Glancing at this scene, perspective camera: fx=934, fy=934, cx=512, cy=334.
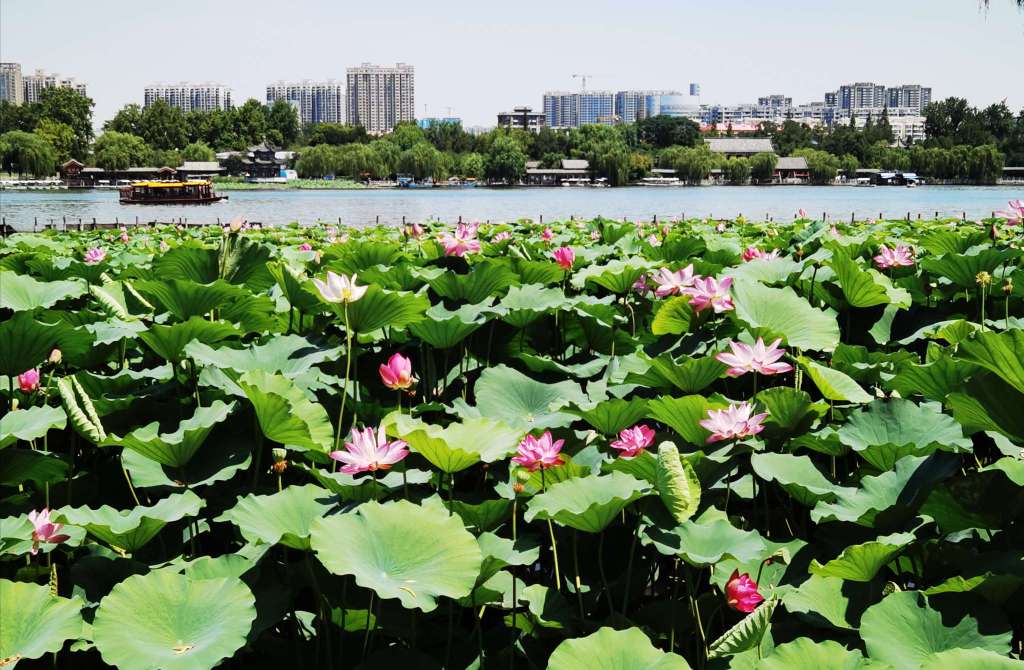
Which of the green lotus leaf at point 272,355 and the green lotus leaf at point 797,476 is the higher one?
the green lotus leaf at point 272,355

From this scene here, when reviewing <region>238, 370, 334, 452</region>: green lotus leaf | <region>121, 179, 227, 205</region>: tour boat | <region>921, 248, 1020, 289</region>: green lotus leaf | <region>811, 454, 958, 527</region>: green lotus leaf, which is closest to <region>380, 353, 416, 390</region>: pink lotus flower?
<region>238, 370, 334, 452</region>: green lotus leaf

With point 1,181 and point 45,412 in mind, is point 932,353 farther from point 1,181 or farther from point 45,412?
point 1,181

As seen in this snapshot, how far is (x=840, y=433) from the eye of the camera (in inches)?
59.4

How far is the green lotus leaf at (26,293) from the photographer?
2.32 metres

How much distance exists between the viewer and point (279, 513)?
Answer: 1.38 metres

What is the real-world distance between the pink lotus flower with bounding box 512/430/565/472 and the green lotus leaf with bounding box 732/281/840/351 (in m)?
0.79

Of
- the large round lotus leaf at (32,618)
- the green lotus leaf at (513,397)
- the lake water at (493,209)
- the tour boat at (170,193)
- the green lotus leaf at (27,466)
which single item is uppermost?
the tour boat at (170,193)

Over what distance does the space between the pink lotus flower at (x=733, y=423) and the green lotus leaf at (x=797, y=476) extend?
57 mm

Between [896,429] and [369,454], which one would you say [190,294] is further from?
[896,429]

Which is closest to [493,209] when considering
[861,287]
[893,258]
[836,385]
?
[893,258]

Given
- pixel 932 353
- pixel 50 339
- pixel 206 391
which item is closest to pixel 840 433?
pixel 932 353

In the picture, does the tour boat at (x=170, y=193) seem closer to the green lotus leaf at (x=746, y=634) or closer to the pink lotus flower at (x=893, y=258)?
the pink lotus flower at (x=893, y=258)

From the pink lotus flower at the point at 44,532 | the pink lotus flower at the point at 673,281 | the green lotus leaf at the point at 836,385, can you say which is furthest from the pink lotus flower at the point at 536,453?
the pink lotus flower at the point at 673,281

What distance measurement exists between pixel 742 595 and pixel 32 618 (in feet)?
3.01
